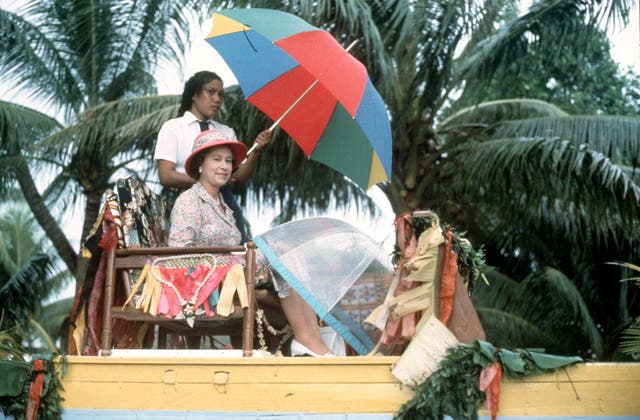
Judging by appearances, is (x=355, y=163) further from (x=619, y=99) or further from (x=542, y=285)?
(x=619, y=99)

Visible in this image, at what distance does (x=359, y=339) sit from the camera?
5727 millimetres

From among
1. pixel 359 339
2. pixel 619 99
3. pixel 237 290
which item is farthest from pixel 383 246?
pixel 619 99

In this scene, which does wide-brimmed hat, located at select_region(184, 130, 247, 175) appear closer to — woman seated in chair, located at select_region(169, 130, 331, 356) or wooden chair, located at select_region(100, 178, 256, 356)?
woman seated in chair, located at select_region(169, 130, 331, 356)

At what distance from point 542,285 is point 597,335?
1.03m

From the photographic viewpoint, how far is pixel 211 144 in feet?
18.9

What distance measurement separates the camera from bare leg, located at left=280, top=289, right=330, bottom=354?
5582 millimetres

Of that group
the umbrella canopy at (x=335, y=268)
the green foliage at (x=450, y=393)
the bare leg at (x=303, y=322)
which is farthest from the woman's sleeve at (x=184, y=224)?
the green foliage at (x=450, y=393)

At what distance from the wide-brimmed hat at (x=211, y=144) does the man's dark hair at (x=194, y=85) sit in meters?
0.63

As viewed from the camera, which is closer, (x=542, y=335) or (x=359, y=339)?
(x=359, y=339)

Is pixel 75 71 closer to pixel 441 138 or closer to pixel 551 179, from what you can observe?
pixel 441 138

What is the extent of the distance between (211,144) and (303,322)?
1.04 meters

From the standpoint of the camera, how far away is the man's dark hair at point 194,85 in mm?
6430

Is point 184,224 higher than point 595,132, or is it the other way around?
point 595,132

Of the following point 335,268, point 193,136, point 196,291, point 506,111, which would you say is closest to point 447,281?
point 335,268
